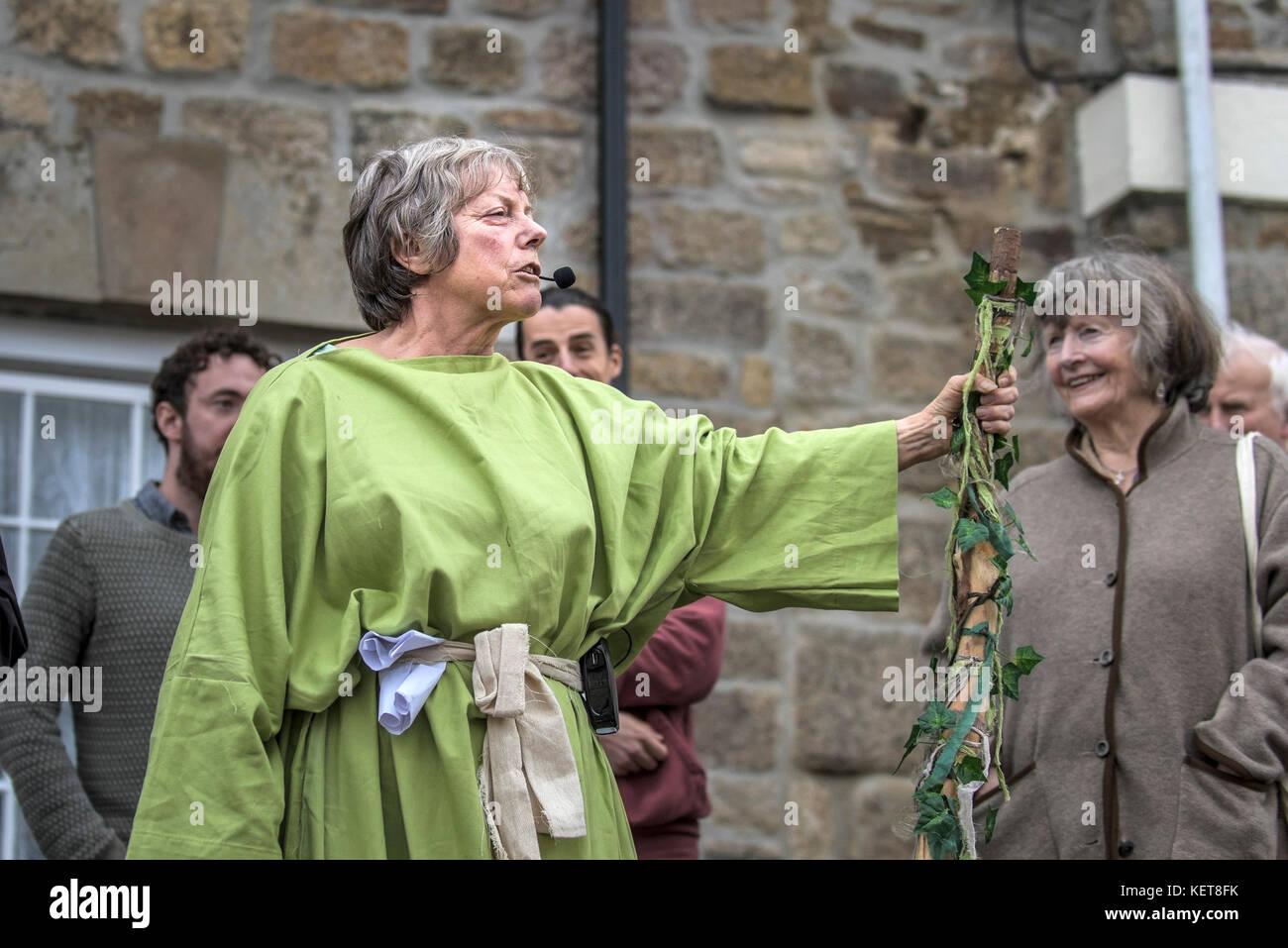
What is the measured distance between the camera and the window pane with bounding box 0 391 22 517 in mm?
4918

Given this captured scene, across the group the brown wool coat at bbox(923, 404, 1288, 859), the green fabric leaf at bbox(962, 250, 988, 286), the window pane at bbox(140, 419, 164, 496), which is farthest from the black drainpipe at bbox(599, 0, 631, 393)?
the green fabric leaf at bbox(962, 250, 988, 286)

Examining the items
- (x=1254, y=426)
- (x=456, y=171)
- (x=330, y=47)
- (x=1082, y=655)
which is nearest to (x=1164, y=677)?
(x=1082, y=655)

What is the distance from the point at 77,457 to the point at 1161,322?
113 inches

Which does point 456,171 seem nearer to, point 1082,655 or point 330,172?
point 1082,655

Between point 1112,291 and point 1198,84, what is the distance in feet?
6.42

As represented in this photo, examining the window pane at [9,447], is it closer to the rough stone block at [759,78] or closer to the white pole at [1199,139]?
the rough stone block at [759,78]

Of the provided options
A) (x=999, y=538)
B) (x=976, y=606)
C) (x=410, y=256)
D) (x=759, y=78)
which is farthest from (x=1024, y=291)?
(x=759, y=78)

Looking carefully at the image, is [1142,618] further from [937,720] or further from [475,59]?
[475,59]

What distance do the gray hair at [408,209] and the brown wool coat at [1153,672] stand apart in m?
1.29

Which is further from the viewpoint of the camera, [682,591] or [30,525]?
[30,525]

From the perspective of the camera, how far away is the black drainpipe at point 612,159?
5.31 meters

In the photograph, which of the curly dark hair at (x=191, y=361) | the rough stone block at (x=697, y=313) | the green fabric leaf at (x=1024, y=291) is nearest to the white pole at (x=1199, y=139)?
the rough stone block at (x=697, y=313)

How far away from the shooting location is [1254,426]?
4602mm

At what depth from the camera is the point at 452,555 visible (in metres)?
2.91
